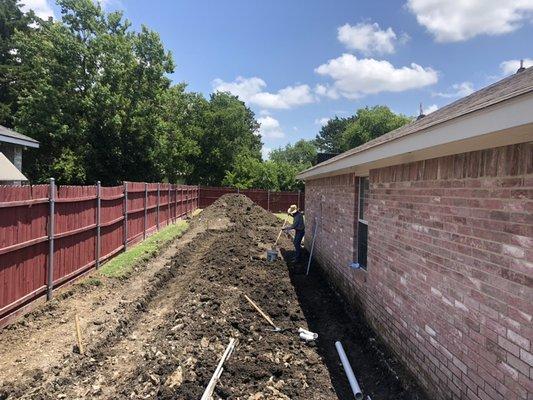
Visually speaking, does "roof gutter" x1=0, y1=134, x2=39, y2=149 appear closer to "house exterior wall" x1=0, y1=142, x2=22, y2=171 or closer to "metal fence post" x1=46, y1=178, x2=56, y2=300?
"house exterior wall" x1=0, y1=142, x2=22, y2=171

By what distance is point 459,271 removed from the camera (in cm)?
376

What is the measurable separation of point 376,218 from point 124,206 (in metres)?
9.15

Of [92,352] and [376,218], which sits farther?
[376,218]

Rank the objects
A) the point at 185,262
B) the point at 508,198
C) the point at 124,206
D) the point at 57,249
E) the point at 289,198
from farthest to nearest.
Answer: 1. the point at 289,198
2. the point at 124,206
3. the point at 185,262
4. the point at 57,249
5. the point at 508,198

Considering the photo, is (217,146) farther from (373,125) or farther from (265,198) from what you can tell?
(373,125)

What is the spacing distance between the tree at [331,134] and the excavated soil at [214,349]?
82848 millimetres

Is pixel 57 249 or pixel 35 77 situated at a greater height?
pixel 35 77

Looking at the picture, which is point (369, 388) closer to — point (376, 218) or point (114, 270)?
point (376, 218)

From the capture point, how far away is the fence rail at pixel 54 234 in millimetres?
6348

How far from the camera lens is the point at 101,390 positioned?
15.6 ft

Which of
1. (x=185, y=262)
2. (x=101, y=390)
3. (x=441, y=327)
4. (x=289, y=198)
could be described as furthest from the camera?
(x=289, y=198)

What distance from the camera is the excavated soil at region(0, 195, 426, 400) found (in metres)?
4.68

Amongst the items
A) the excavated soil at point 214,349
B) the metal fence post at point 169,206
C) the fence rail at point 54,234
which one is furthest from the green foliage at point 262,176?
the excavated soil at point 214,349

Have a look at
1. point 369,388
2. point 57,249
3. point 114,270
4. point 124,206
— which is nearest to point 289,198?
point 124,206
